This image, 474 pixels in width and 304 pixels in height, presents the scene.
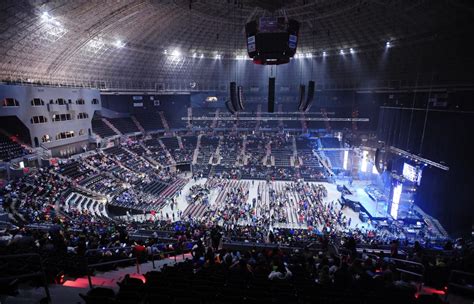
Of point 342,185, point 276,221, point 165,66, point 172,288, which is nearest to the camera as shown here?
point 172,288

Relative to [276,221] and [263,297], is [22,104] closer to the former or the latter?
[276,221]

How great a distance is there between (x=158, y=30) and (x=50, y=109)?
52.8 ft

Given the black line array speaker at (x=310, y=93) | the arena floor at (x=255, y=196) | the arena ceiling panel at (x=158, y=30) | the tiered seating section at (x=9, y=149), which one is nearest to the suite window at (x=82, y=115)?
the arena ceiling panel at (x=158, y=30)

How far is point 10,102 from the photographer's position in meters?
25.2

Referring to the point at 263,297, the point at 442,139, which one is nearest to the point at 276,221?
the point at 442,139

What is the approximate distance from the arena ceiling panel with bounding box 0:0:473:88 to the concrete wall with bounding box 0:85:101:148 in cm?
273

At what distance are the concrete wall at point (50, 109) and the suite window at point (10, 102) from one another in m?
0.28

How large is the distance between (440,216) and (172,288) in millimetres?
23472

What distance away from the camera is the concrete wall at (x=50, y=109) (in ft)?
84.3

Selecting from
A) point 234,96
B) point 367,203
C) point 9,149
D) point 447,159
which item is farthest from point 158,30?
point 447,159

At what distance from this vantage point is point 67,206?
2009 centimetres

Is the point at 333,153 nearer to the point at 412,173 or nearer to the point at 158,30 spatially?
the point at 412,173

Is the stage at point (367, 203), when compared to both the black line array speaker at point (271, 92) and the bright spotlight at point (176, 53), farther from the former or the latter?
the bright spotlight at point (176, 53)

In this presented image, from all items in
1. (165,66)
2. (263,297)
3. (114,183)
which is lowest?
(114,183)
